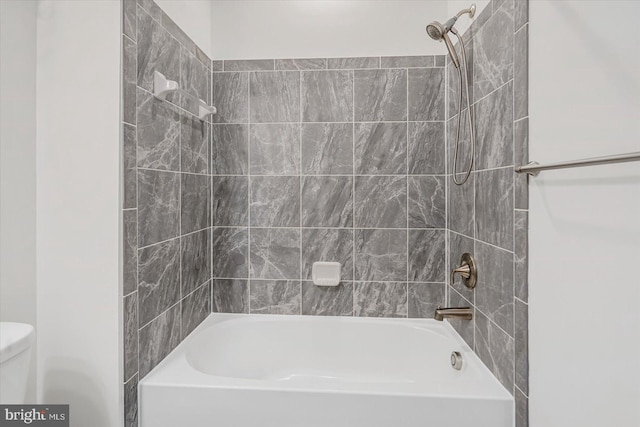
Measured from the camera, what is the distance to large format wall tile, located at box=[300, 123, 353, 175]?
2.16 meters

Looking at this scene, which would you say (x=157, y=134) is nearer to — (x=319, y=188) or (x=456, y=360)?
(x=319, y=188)

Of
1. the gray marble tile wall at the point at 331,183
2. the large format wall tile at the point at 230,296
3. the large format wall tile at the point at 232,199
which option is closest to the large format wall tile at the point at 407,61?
the gray marble tile wall at the point at 331,183

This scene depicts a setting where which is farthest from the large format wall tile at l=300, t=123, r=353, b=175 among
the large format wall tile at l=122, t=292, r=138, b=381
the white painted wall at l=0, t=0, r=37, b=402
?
the white painted wall at l=0, t=0, r=37, b=402

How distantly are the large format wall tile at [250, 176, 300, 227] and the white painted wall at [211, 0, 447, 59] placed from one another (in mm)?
756

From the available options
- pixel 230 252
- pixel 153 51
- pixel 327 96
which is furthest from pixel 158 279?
pixel 327 96

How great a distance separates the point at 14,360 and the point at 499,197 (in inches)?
65.6

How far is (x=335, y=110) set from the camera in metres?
2.16

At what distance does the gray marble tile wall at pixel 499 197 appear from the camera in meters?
1.23
